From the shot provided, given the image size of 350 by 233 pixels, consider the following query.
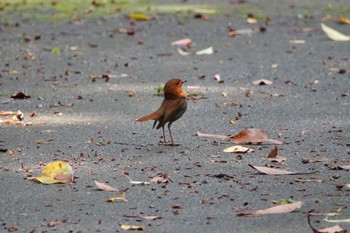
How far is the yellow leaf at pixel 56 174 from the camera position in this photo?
6.19 metres

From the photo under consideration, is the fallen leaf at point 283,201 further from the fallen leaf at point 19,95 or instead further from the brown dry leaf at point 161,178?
the fallen leaf at point 19,95

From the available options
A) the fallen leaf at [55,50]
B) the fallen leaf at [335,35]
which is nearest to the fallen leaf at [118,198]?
the fallen leaf at [55,50]

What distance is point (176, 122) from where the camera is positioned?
822 cm

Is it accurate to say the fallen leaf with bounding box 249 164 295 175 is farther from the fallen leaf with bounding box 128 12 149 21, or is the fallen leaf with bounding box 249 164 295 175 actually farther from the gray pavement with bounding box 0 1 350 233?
the fallen leaf with bounding box 128 12 149 21

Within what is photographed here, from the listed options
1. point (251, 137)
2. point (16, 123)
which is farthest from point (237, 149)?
point (16, 123)

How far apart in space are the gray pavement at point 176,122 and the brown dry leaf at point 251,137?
0.08 metres

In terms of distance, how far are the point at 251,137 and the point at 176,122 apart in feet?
3.33

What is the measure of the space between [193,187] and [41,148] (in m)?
1.50

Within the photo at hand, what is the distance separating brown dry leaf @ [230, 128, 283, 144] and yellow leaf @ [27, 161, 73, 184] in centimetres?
151

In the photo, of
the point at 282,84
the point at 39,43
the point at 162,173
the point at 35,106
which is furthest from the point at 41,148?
the point at 39,43

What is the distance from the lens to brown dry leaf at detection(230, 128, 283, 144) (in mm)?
7340

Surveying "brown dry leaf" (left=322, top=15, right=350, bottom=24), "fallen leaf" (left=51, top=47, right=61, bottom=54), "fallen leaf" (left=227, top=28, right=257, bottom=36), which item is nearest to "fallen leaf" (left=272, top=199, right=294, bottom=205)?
"fallen leaf" (left=51, top=47, right=61, bottom=54)

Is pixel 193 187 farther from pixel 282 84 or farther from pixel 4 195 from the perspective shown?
pixel 282 84

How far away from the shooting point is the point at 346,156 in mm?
6926
